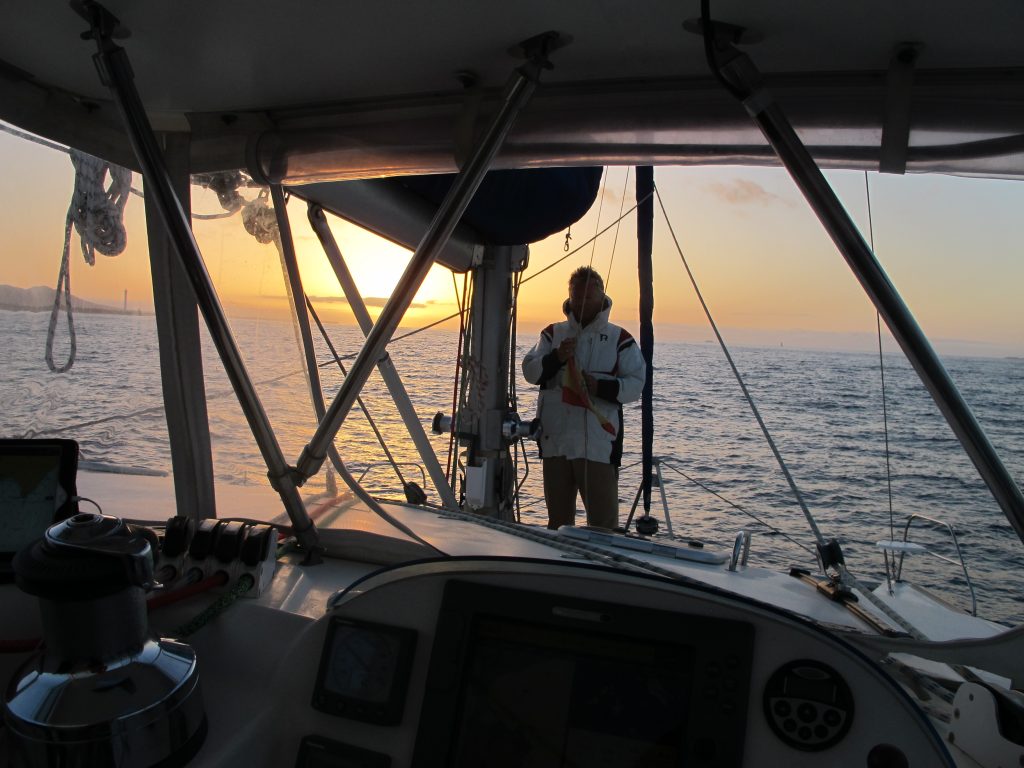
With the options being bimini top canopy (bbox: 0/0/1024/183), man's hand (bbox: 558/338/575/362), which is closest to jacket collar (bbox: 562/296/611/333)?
man's hand (bbox: 558/338/575/362)

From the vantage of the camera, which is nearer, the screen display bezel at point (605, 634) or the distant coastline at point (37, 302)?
the screen display bezel at point (605, 634)

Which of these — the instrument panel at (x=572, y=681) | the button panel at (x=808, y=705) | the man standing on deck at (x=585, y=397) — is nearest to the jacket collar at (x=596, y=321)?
the man standing on deck at (x=585, y=397)

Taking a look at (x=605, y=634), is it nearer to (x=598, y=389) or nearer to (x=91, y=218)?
(x=91, y=218)

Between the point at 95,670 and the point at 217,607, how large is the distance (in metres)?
0.28

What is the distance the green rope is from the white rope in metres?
0.85

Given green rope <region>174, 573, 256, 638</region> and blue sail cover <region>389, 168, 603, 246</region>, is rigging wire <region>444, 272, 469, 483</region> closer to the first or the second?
blue sail cover <region>389, 168, 603, 246</region>

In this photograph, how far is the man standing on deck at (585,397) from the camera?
11.0 ft

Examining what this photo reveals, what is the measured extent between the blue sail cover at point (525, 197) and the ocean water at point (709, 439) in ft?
1.89

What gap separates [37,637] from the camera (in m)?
1.07

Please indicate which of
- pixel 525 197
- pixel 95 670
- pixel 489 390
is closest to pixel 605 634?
pixel 95 670

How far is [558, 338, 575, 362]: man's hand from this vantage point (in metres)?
3.38

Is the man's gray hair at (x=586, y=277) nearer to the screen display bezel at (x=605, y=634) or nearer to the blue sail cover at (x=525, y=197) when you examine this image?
the blue sail cover at (x=525, y=197)

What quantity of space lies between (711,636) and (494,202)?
2.03 metres

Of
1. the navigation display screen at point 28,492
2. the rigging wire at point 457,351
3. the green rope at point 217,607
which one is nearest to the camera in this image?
the green rope at point 217,607
